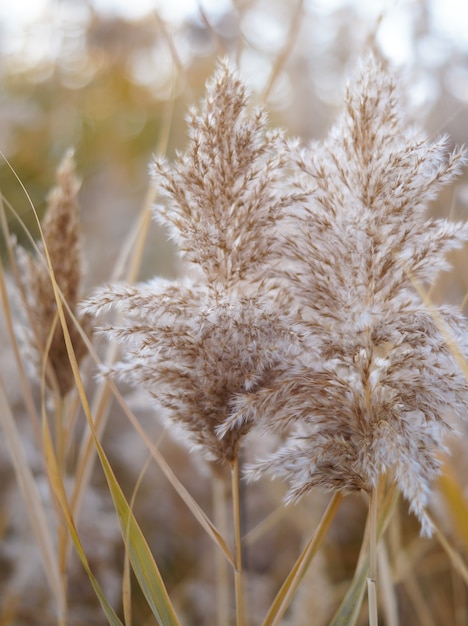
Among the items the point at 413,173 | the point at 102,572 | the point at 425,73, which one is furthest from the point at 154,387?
the point at 425,73

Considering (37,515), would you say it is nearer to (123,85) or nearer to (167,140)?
(167,140)

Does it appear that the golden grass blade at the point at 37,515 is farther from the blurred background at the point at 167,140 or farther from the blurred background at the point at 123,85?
the blurred background at the point at 123,85

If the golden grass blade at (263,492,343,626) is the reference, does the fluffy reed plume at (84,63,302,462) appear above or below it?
above

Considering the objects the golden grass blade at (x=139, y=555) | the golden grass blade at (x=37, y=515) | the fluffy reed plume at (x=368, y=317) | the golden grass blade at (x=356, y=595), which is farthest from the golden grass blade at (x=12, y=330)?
the golden grass blade at (x=356, y=595)

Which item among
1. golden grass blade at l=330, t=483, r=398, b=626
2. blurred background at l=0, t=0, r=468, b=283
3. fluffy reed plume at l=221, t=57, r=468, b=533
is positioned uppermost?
blurred background at l=0, t=0, r=468, b=283

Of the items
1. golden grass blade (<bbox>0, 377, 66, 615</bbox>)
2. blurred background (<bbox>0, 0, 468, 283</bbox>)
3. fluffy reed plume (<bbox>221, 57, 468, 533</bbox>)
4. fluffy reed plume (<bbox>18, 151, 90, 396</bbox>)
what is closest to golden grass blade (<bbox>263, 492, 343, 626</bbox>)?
fluffy reed plume (<bbox>221, 57, 468, 533</bbox>)

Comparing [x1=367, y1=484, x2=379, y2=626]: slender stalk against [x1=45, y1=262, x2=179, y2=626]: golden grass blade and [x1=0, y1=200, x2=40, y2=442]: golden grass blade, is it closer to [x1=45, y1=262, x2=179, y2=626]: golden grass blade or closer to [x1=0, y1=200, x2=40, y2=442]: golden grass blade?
[x1=45, y1=262, x2=179, y2=626]: golden grass blade

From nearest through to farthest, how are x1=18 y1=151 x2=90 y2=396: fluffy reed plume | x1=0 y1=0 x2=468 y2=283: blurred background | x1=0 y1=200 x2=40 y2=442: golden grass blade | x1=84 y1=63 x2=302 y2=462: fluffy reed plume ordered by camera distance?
1. x1=84 y1=63 x2=302 y2=462: fluffy reed plume
2. x1=0 y1=200 x2=40 y2=442: golden grass blade
3. x1=18 y1=151 x2=90 y2=396: fluffy reed plume
4. x1=0 y1=0 x2=468 y2=283: blurred background

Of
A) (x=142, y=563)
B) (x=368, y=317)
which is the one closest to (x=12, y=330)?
(x=142, y=563)
